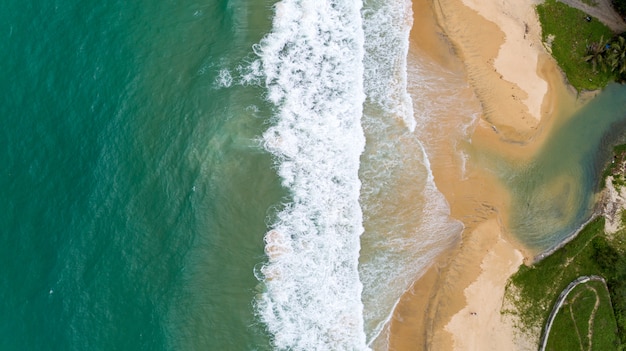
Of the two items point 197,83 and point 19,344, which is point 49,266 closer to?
point 19,344

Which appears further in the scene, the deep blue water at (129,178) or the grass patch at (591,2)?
the grass patch at (591,2)

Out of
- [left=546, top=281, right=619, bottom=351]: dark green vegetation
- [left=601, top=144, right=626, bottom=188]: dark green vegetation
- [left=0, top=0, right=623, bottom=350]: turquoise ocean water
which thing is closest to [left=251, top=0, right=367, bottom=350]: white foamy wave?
[left=0, top=0, right=623, bottom=350]: turquoise ocean water

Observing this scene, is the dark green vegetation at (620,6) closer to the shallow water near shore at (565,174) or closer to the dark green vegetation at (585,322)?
the shallow water near shore at (565,174)

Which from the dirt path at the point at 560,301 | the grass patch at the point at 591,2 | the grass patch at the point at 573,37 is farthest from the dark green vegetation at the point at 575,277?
the grass patch at the point at 591,2

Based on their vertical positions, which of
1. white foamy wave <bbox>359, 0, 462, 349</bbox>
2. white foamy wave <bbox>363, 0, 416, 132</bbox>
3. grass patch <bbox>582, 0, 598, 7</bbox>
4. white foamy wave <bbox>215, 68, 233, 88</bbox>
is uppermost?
grass patch <bbox>582, 0, 598, 7</bbox>

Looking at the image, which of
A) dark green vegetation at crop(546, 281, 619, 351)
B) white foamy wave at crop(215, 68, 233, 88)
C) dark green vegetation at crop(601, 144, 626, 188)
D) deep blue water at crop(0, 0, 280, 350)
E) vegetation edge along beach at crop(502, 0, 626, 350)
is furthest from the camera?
dark green vegetation at crop(601, 144, 626, 188)

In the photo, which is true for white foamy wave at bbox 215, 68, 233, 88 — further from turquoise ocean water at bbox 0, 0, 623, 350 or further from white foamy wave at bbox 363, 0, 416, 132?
white foamy wave at bbox 363, 0, 416, 132
